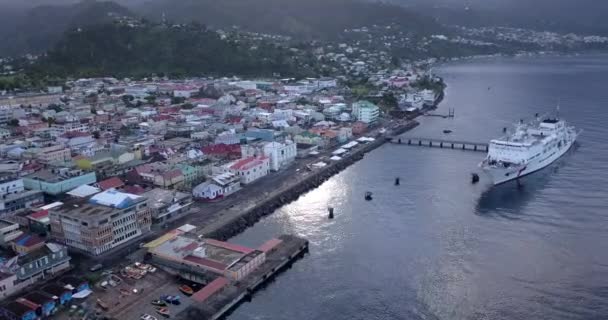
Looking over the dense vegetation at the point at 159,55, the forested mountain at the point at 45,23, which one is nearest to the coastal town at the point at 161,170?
the dense vegetation at the point at 159,55

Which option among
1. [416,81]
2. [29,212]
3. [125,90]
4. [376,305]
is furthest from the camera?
[416,81]

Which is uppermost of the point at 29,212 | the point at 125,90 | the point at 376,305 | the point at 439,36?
the point at 439,36

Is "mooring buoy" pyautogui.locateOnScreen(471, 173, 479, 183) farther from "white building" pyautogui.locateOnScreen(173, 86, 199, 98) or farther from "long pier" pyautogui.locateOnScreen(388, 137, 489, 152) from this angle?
"white building" pyautogui.locateOnScreen(173, 86, 199, 98)

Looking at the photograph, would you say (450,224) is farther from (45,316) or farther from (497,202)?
(45,316)

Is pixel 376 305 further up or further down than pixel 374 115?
further down

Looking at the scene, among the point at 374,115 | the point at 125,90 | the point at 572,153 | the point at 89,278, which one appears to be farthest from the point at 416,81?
the point at 89,278

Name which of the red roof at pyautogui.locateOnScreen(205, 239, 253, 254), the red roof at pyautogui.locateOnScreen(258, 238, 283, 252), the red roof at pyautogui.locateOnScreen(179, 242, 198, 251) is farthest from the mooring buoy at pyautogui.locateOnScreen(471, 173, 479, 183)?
the red roof at pyautogui.locateOnScreen(179, 242, 198, 251)
